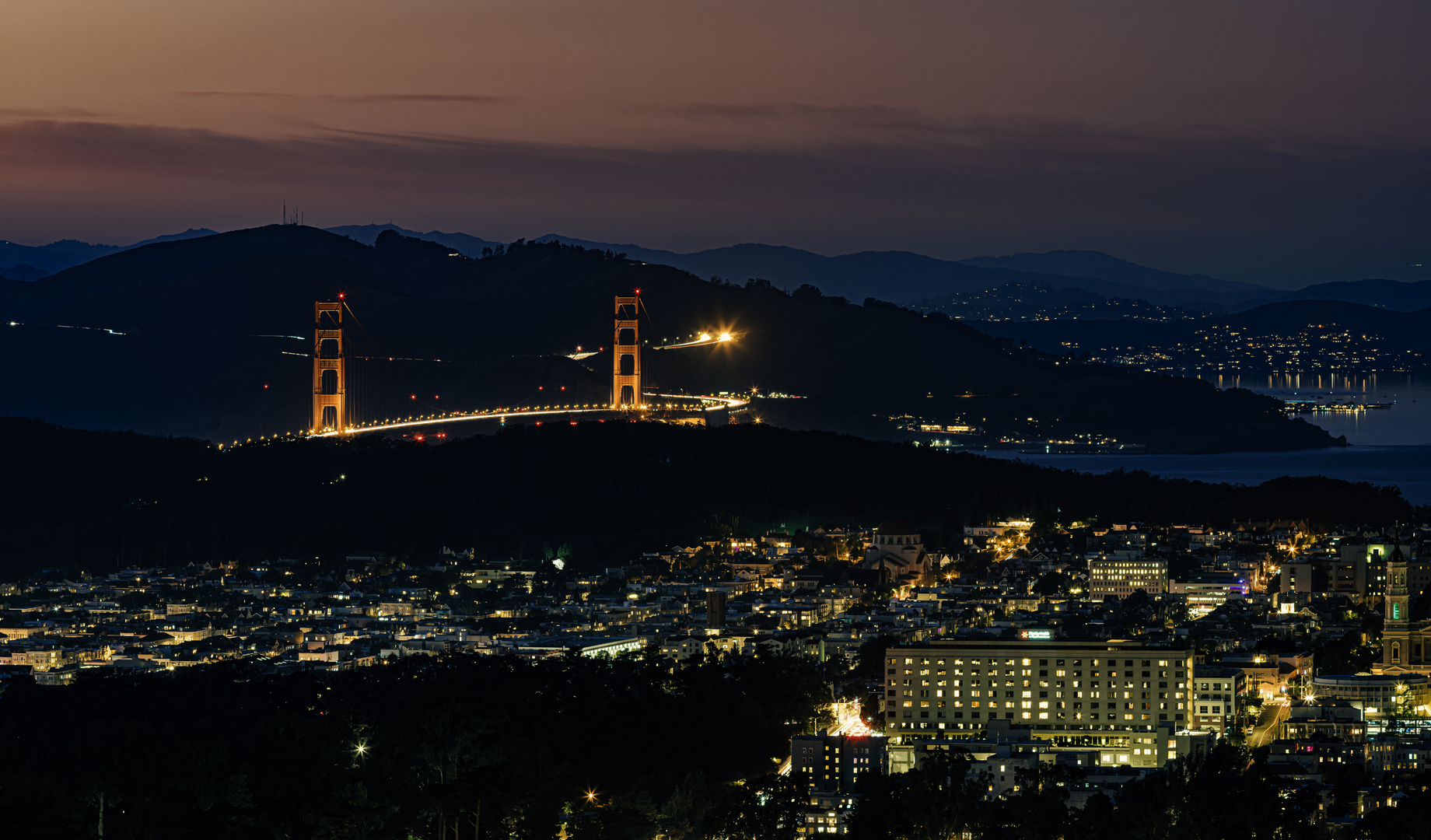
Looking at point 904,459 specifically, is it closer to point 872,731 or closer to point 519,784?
point 872,731

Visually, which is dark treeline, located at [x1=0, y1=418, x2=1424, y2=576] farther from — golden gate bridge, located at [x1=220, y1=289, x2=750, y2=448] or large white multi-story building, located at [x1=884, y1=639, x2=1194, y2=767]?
large white multi-story building, located at [x1=884, y1=639, x2=1194, y2=767]

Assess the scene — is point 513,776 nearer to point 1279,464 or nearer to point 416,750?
point 416,750

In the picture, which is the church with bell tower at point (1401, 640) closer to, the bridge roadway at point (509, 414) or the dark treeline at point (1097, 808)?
the dark treeline at point (1097, 808)

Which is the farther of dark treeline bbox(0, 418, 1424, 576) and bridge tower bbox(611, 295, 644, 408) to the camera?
bridge tower bbox(611, 295, 644, 408)

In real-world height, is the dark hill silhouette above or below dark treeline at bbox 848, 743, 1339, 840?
above

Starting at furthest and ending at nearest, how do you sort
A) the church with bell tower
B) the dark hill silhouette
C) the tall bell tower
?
1. the dark hill silhouette
2. the tall bell tower
3. the church with bell tower

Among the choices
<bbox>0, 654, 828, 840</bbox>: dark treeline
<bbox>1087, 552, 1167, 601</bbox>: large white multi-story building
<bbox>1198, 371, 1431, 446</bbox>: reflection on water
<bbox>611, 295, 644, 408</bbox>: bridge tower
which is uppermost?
<bbox>611, 295, 644, 408</bbox>: bridge tower

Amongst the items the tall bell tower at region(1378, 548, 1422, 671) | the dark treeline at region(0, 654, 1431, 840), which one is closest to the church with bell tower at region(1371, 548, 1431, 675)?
the tall bell tower at region(1378, 548, 1422, 671)
